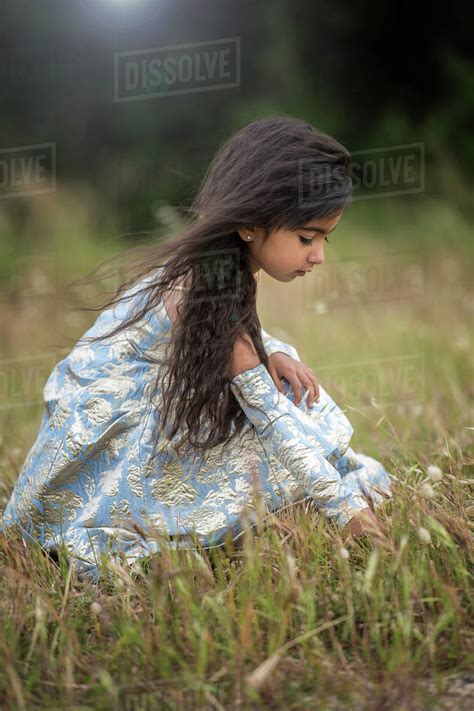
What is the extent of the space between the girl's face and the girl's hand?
0.70ft

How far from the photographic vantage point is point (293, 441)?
1.92 meters

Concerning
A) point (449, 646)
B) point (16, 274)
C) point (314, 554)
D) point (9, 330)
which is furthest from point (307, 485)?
point (16, 274)

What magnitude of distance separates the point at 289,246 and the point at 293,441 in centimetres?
42

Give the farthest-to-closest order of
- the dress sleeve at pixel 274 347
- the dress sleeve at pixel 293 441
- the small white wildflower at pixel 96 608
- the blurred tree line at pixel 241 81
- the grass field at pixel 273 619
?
the blurred tree line at pixel 241 81 < the dress sleeve at pixel 274 347 < the dress sleeve at pixel 293 441 < the small white wildflower at pixel 96 608 < the grass field at pixel 273 619

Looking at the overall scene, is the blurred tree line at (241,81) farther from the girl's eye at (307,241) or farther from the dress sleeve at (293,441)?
the dress sleeve at (293,441)

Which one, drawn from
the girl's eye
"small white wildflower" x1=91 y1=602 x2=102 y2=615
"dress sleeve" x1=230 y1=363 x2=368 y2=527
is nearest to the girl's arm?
"dress sleeve" x1=230 y1=363 x2=368 y2=527

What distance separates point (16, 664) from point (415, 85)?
23.8ft

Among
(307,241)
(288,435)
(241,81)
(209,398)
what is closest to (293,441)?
(288,435)

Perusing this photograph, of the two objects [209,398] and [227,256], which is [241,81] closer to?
[227,256]

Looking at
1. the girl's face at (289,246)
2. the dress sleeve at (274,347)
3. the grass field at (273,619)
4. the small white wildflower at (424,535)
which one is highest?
the girl's face at (289,246)

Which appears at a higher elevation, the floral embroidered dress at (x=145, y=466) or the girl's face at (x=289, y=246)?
the girl's face at (x=289, y=246)

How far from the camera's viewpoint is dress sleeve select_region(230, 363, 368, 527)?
6.24 feet

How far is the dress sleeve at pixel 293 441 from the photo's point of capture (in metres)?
1.90

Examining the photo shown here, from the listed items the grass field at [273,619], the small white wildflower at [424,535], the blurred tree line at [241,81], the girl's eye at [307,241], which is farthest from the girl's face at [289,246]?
the blurred tree line at [241,81]
